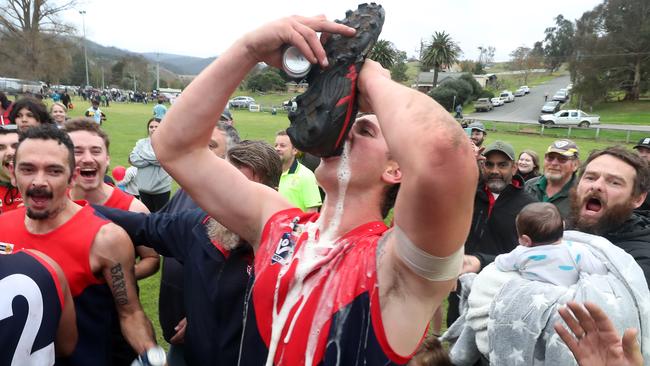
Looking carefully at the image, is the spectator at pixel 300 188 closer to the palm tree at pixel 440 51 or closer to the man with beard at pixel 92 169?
the man with beard at pixel 92 169

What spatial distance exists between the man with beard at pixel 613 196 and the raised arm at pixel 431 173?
235cm

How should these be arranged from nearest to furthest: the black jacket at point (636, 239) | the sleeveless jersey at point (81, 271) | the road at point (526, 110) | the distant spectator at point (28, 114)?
the sleeveless jersey at point (81, 271) → the black jacket at point (636, 239) → the distant spectator at point (28, 114) → the road at point (526, 110)

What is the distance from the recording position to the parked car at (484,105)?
48675mm

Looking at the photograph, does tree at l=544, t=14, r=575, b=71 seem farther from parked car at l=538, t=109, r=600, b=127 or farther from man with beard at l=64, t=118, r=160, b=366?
man with beard at l=64, t=118, r=160, b=366

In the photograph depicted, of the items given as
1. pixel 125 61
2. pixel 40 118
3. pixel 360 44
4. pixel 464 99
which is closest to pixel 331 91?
pixel 360 44

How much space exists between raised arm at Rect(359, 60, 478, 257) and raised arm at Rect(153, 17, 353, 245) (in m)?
0.63

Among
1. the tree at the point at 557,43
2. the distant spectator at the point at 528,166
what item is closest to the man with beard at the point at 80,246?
the distant spectator at the point at 528,166

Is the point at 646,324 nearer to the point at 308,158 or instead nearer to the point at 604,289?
the point at 604,289

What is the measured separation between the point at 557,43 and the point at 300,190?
95.4 meters

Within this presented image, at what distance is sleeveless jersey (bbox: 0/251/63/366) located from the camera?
181 cm

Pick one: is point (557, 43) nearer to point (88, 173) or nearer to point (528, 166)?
point (528, 166)

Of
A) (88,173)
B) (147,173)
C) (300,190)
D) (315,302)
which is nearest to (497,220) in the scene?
(300,190)

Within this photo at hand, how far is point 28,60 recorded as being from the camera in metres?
38.7

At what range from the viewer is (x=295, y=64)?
1.48 meters
